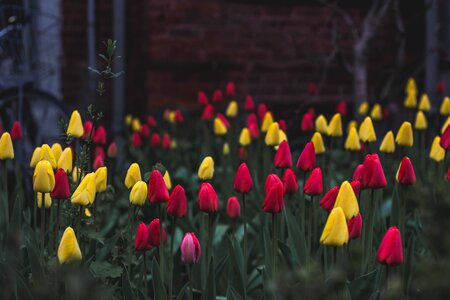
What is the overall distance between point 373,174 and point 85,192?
24.9 inches

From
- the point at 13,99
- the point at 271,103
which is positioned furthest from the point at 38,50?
the point at 271,103

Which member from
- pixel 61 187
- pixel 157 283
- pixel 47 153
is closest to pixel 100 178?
pixel 47 153

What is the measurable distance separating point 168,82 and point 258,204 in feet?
9.50

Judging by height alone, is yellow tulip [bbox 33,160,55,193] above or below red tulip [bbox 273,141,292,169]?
above

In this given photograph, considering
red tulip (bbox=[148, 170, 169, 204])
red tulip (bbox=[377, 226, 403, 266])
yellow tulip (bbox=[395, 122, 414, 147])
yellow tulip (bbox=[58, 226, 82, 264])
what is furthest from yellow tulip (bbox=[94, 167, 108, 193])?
yellow tulip (bbox=[395, 122, 414, 147])

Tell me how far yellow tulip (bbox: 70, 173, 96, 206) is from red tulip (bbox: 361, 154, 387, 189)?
60 cm

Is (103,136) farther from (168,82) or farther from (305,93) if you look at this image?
(305,93)

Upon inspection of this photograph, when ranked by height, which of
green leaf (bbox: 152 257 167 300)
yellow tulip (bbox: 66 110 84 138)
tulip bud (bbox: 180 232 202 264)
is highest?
yellow tulip (bbox: 66 110 84 138)

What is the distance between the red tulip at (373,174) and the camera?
1885mm

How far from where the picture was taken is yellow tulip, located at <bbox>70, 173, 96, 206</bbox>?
1.84 metres

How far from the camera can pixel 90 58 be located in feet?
19.0

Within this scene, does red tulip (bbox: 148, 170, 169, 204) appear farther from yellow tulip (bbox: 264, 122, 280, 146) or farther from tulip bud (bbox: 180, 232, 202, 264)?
yellow tulip (bbox: 264, 122, 280, 146)

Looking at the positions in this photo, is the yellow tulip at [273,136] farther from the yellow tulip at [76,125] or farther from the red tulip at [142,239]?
the red tulip at [142,239]

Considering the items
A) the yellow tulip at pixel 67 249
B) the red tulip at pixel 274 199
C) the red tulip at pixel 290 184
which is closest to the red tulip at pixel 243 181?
the red tulip at pixel 290 184
